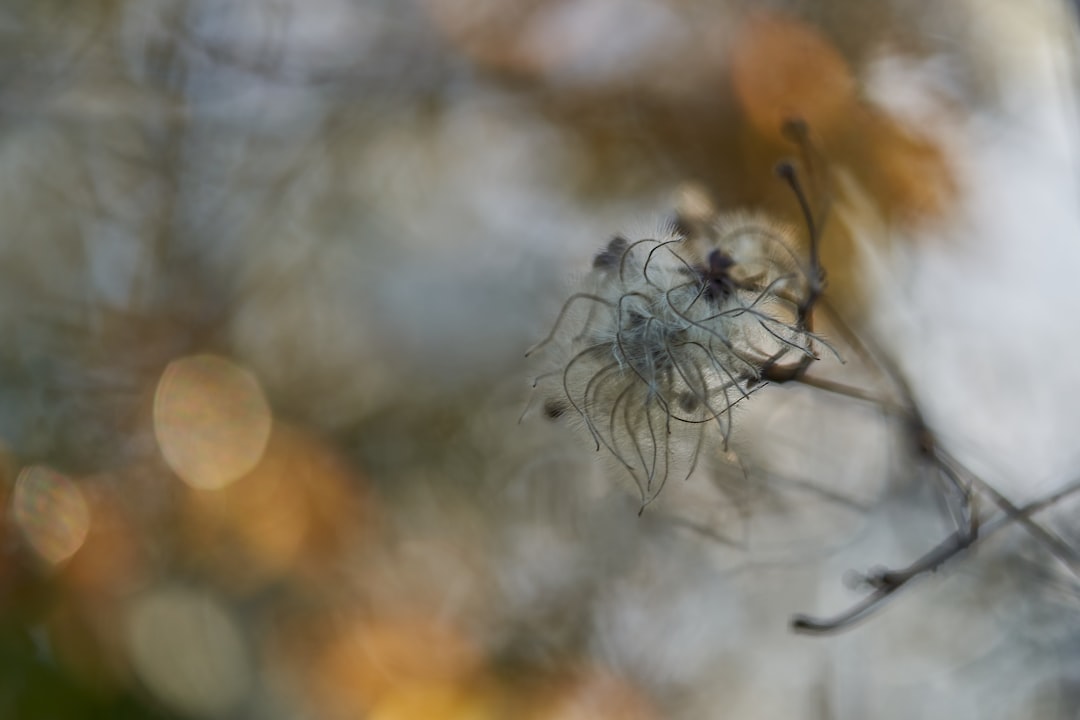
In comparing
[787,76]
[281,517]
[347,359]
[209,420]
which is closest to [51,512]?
[209,420]

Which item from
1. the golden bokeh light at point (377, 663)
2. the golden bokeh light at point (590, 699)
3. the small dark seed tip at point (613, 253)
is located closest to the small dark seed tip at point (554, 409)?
the small dark seed tip at point (613, 253)

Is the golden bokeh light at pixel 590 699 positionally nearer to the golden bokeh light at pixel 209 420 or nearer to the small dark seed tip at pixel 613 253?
the golden bokeh light at pixel 209 420

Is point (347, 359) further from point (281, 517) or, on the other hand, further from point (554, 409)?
point (554, 409)

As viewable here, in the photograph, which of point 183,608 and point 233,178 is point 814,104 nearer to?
point 233,178

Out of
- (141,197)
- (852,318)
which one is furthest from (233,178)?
(852,318)

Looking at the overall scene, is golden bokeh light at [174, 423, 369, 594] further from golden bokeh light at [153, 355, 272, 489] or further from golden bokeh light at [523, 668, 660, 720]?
golden bokeh light at [523, 668, 660, 720]

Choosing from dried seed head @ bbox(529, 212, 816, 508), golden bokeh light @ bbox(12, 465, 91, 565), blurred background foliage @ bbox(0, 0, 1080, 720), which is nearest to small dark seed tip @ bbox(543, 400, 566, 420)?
dried seed head @ bbox(529, 212, 816, 508)
